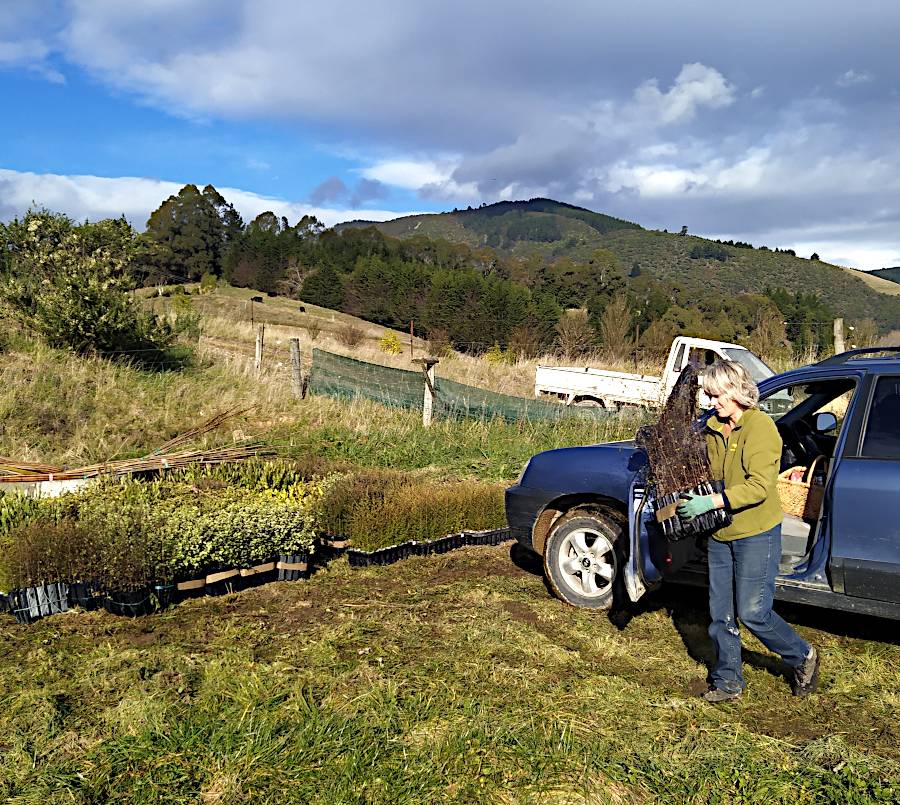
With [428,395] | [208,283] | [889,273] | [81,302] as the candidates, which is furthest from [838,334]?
[889,273]

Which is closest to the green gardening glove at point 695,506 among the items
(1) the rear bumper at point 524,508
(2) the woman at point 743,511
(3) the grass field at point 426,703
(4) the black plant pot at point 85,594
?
(2) the woman at point 743,511

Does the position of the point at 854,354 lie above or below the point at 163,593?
above

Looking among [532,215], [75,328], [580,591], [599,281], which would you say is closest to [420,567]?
[580,591]

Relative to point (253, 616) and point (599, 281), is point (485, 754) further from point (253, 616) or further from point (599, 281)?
point (599, 281)

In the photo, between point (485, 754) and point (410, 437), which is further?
point (410, 437)

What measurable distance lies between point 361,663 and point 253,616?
1.20 meters

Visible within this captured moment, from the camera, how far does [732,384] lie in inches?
144

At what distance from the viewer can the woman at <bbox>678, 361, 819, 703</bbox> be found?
3619 mm

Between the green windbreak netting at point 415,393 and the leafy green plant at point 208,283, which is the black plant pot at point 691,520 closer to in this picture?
the green windbreak netting at point 415,393

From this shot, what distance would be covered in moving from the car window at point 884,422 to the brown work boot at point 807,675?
116 cm

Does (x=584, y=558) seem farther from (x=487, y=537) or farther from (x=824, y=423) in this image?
(x=824, y=423)

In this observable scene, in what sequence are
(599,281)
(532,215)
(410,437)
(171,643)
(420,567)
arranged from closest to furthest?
1. (171,643)
2. (420,567)
3. (410,437)
4. (599,281)
5. (532,215)

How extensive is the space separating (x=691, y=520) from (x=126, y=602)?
3790 mm

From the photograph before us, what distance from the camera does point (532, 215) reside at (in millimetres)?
189750
